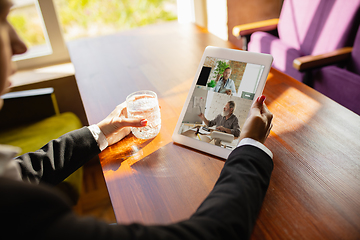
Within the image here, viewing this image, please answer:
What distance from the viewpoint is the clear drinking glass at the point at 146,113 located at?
30.6 inches

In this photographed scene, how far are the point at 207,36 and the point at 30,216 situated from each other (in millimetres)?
1439

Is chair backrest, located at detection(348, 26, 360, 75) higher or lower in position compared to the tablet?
lower

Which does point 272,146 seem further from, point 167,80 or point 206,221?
point 167,80

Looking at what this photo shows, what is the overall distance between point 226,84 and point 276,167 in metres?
0.26

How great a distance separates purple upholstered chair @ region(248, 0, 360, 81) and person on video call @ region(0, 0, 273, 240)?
1.31 metres

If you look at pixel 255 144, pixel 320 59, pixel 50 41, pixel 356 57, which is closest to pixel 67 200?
pixel 255 144

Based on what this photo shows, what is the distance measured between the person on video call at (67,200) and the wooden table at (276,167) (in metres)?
0.06

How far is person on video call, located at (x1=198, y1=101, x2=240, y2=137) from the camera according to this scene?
0.70m

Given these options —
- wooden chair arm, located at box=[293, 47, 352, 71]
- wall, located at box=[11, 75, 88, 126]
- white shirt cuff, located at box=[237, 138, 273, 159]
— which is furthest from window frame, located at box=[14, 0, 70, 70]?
white shirt cuff, located at box=[237, 138, 273, 159]

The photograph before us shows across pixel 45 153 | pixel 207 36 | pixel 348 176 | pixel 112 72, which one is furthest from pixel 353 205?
pixel 207 36

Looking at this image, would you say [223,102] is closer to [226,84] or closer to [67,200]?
[226,84]

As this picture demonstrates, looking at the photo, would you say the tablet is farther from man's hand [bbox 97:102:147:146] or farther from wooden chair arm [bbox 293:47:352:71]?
wooden chair arm [bbox 293:47:352:71]

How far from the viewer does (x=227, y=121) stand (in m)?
0.71

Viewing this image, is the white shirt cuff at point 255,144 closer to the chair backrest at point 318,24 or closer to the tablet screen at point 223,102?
the tablet screen at point 223,102
